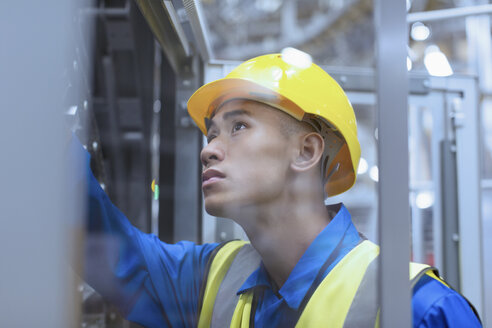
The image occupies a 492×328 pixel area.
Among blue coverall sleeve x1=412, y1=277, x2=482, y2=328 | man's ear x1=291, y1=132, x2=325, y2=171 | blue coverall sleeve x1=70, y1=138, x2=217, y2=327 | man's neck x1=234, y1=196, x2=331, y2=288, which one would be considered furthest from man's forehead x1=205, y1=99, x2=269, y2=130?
blue coverall sleeve x1=412, y1=277, x2=482, y2=328

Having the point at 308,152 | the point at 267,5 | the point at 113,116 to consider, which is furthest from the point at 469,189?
A: the point at 267,5

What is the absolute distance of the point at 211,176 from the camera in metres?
1.11

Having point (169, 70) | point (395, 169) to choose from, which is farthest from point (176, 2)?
point (395, 169)

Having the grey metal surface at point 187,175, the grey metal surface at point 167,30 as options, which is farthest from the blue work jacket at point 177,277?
the grey metal surface at point 167,30

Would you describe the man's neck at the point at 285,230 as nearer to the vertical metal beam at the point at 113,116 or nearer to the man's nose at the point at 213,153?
the man's nose at the point at 213,153

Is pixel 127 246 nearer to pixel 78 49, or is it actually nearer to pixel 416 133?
pixel 78 49

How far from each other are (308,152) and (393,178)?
40 centimetres

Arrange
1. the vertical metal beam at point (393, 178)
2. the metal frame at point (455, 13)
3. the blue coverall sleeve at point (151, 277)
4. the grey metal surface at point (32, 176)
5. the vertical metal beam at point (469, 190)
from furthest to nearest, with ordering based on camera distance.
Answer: the metal frame at point (455, 13), the vertical metal beam at point (469, 190), the blue coverall sleeve at point (151, 277), the vertical metal beam at point (393, 178), the grey metal surface at point (32, 176)

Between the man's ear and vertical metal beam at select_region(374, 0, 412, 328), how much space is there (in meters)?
0.38

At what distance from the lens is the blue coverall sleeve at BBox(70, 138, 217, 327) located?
46.2 inches

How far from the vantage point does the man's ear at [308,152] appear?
115 cm

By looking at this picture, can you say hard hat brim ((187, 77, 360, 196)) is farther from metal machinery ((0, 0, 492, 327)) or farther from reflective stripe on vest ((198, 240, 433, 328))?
reflective stripe on vest ((198, 240, 433, 328))

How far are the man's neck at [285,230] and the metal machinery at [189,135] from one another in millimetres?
191

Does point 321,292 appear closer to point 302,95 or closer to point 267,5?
point 302,95
